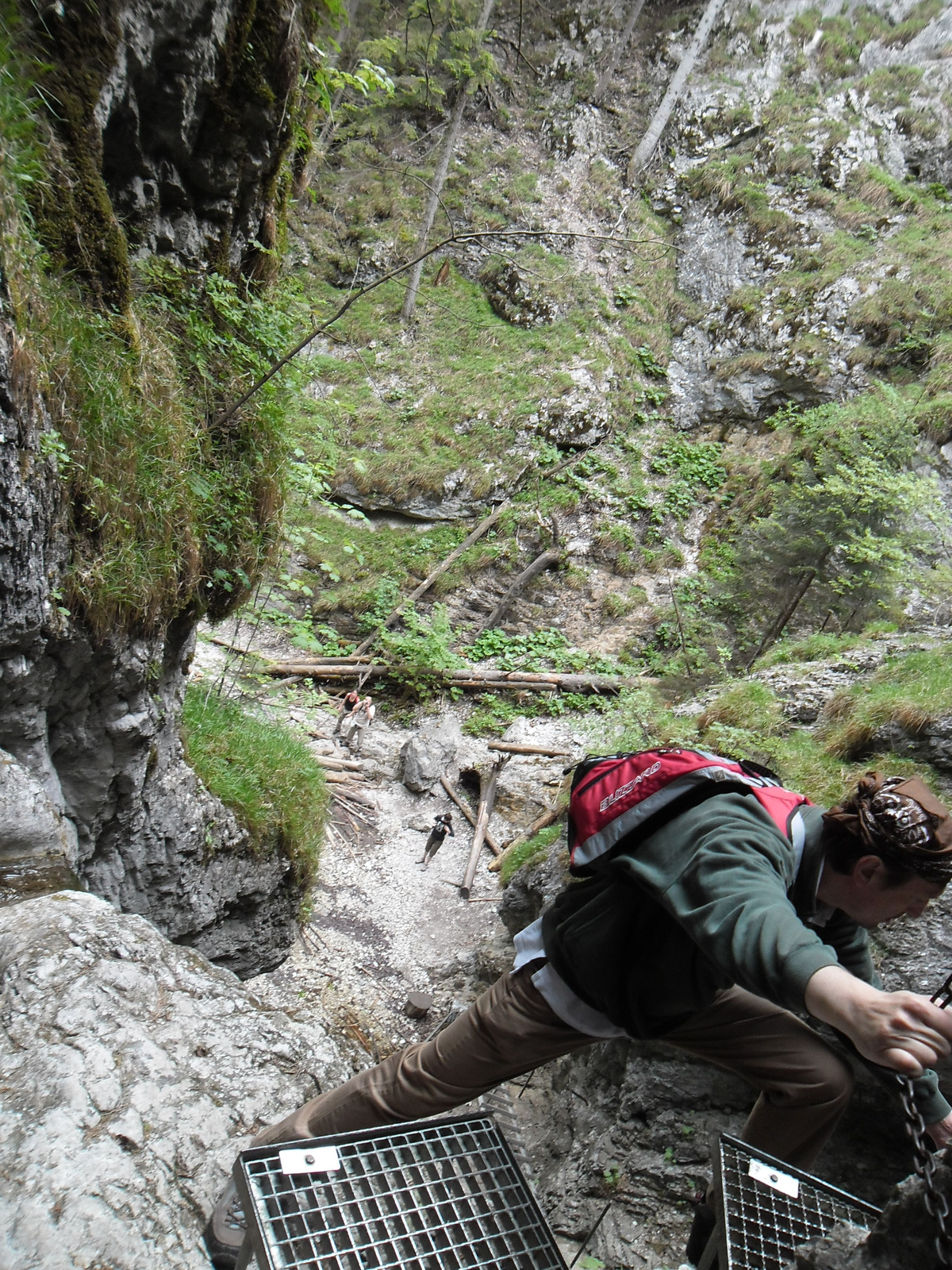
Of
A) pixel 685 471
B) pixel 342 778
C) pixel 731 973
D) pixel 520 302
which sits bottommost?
pixel 342 778

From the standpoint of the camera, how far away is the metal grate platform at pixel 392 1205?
1.74 metres

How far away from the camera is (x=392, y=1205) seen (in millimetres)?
1921

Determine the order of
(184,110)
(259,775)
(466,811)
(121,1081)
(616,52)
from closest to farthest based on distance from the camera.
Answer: (121,1081) → (184,110) → (259,775) → (466,811) → (616,52)

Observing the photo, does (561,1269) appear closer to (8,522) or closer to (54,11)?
(8,522)

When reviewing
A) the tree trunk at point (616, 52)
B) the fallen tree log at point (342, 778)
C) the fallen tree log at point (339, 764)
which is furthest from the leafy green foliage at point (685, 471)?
the tree trunk at point (616, 52)

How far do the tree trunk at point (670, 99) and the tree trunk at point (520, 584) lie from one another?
13883 millimetres

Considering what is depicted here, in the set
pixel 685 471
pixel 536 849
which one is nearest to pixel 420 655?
pixel 536 849

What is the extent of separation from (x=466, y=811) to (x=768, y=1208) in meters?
9.23

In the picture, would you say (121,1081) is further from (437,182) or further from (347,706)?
(437,182)

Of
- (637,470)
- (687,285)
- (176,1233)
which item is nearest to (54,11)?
(176,1233)

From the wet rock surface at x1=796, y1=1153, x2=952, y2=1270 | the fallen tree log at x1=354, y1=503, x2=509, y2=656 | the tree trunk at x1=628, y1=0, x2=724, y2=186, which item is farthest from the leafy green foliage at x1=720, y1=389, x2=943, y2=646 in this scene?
the tree trunk at x1=628, y1=0, x2=724, y2=186

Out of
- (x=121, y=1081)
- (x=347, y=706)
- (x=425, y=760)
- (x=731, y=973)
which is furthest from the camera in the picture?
(x=347, y=706)

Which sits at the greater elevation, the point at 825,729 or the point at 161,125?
the point at 161,125

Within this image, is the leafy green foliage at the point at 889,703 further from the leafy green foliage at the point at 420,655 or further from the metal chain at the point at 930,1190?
the leafy green foliage at the point at 420,655
